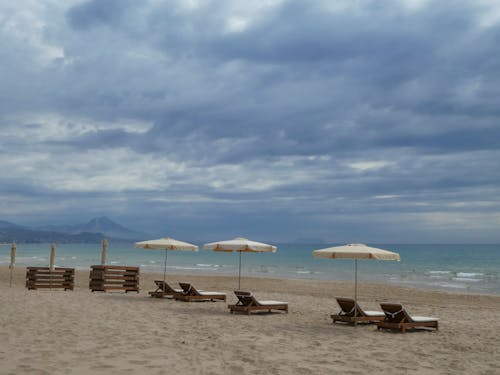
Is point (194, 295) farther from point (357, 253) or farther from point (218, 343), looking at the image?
point (218, 343)

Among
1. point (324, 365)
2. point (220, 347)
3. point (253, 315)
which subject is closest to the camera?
point (324, 365)

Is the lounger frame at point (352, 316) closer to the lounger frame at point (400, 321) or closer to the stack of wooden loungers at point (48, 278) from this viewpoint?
the lounger frame at point (400, 321)

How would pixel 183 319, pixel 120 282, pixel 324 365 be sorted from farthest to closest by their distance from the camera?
pixel 120 282 < pixel 183 319 < pixel 324 365

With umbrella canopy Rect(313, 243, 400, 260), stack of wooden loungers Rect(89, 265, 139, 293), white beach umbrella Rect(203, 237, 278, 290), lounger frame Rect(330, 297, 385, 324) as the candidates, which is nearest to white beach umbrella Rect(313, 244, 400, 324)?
umbrella canopy Rect(313, 243, 400, 260)

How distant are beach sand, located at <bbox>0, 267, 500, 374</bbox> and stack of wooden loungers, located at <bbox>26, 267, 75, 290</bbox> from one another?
4880mm

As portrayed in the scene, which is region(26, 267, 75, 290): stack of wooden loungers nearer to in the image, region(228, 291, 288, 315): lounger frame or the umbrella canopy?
region(228, 291, 288, 315): lounger frame

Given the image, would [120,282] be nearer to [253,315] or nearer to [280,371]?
[253,315]

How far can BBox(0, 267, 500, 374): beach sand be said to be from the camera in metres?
7.00

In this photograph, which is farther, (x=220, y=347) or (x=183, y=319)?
(x=183, y=319)

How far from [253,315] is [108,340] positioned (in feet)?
15.5

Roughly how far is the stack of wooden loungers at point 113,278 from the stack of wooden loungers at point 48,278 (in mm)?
894

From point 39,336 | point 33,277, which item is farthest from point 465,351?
point 33,277

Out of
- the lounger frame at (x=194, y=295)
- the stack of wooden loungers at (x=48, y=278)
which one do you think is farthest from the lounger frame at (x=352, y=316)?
the stack of wooden loungers at (x=48, y=278)

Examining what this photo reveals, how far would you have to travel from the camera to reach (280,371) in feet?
22.4
